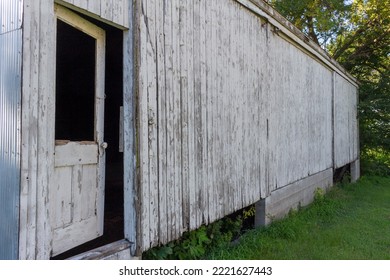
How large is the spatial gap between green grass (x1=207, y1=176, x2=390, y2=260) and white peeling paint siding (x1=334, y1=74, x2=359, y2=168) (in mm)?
2647

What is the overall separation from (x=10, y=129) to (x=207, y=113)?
2257 millimetres

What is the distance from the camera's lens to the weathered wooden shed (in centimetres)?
232

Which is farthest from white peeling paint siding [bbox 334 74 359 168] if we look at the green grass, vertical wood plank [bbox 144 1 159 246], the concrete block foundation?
vertical wood plank [bbox 144 1 159 246]

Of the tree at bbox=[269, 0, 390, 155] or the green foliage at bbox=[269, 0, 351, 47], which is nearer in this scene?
the tree at bbox=[269, 0, 390, 155]

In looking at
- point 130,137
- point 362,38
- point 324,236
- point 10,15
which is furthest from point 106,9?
point 362,38

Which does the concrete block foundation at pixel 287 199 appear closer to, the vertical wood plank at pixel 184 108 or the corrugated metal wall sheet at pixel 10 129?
the vertical wood plank at pixel 184 108

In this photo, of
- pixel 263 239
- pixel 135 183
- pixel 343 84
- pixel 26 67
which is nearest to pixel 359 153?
pixel 343 84

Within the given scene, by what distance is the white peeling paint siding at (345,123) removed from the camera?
1034 centimetres

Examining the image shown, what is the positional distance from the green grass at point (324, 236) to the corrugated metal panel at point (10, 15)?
118 inches

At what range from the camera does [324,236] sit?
5324mm

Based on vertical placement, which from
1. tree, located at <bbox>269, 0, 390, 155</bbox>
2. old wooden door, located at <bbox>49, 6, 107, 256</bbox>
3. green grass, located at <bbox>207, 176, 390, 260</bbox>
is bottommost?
green grass, located at <bbox>207, 176, 390, 260</bbox>

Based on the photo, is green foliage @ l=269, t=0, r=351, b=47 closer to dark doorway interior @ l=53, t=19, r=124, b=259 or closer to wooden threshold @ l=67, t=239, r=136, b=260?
dark doorway interior @ l=53, t=19, r=124, b=259

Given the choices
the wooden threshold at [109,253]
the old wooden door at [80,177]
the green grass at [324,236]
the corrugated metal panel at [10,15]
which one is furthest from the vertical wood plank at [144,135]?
the green grass at [324,236]
